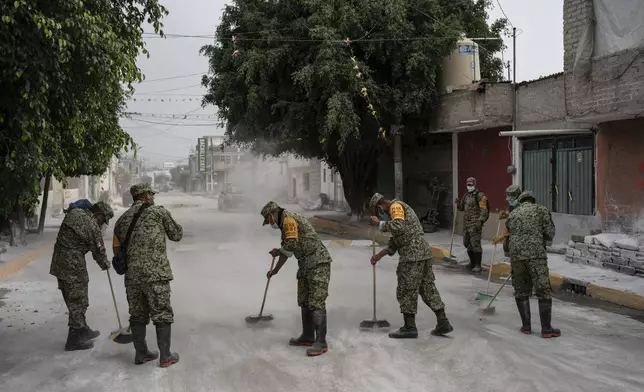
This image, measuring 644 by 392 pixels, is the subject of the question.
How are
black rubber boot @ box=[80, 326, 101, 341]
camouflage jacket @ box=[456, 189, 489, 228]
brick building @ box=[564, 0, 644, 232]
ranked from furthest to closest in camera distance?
camouflage jacket @ box=[456, 189, 489, 228] < brick building @ box=[564, 0, 644, 232] < black rubber boot @ box=[80, 326, 101, 341]

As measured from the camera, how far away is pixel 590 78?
10305 mm

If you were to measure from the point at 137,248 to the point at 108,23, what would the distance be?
216cm

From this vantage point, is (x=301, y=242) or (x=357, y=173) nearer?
(x=301, y=242)

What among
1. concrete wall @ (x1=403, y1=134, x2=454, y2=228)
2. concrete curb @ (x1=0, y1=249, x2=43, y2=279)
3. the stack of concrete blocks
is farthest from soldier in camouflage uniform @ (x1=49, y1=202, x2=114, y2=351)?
concrete wall @ (x1=403, y1=134, x2=454, y2=228)

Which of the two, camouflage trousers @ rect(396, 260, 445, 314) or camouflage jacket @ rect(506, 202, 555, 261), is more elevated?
camouflage jacket @ rect(506, 202, 555, 261)

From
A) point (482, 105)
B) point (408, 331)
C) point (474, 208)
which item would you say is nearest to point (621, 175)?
point (474, 208)

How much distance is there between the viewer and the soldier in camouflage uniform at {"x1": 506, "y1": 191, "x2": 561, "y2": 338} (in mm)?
5840

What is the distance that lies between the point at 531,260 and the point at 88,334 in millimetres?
4699

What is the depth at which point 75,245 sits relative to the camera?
5594 mm

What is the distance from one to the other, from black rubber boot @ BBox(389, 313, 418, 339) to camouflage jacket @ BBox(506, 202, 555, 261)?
1.30 m

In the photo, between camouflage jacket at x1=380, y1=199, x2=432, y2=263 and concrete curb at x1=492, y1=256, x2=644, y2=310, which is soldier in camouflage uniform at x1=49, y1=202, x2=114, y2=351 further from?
concrete curb at x1=492, y1=256, x2=644, y2=310

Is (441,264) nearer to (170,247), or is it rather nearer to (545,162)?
(545,162)

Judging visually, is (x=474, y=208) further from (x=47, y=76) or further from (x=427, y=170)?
(x=427, y=170)

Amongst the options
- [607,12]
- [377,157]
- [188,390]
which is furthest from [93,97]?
[377,157]
